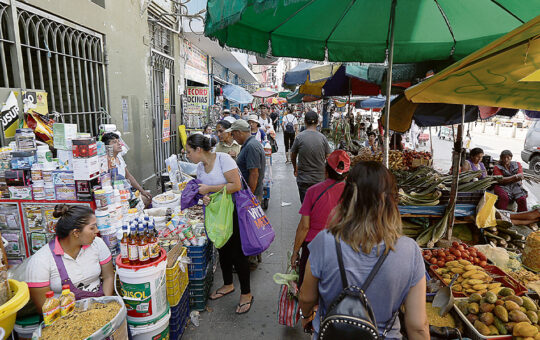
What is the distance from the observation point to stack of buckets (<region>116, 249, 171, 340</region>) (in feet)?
8.71

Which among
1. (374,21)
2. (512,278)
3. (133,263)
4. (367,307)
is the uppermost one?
(374,21)

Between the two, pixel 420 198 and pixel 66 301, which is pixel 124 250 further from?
pixel 420 198

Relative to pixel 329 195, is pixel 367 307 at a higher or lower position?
lower

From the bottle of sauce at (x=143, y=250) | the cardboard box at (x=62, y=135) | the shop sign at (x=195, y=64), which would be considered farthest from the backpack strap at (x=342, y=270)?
the shop sign at (x=195, y=64)

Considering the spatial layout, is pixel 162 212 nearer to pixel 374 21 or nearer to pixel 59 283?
pixel 59 283

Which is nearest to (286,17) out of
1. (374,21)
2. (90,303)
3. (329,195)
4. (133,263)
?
(374,21)

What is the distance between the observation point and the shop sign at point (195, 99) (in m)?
10.6

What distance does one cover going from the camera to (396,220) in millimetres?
1670

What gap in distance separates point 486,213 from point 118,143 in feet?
17.0

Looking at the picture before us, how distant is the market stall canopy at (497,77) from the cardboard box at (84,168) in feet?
9.93

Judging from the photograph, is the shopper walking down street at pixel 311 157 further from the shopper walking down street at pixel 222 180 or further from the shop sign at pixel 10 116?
the shop sign at pixel 10 116

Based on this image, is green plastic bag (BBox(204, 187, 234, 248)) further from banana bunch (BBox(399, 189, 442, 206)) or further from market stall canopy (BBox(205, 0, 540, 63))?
banana bunch (BBox(399, 189, 442, 206))

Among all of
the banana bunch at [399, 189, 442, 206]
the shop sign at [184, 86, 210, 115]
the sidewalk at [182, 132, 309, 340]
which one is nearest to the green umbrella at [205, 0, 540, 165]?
the banana bunch at [399, 189, 442, 206]

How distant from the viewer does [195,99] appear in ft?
35.3
